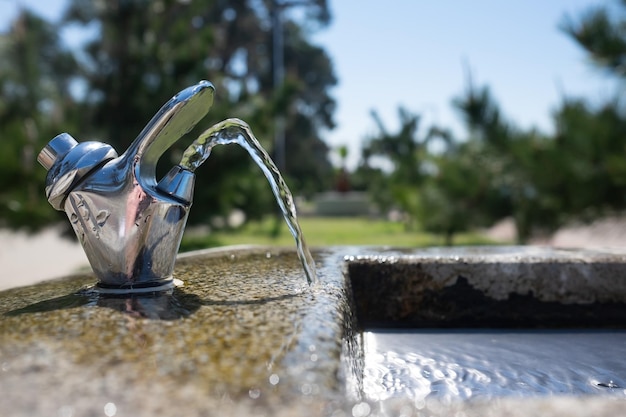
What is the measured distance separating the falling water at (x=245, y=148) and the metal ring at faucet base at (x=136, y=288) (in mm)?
286

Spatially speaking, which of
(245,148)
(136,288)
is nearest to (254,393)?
(136,288)

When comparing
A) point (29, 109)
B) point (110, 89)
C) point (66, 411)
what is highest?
point (110, 89)

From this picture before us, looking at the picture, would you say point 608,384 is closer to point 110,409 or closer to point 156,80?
point 110,409

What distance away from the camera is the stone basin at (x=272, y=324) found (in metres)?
0.63

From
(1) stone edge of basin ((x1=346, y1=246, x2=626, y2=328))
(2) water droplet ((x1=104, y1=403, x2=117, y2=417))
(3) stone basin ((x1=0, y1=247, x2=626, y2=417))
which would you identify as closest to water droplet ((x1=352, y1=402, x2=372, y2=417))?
(3) stone basin ((x1=0, y1=247, x2=626, y2=417))

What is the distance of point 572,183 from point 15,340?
464 centimetres

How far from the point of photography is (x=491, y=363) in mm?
1314

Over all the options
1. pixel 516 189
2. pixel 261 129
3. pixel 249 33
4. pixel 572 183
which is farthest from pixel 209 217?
pixel 249 33

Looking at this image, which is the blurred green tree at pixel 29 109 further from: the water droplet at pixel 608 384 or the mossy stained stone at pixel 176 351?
the water droplet at pixel 608 384

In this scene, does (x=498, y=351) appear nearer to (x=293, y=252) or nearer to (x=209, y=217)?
(x=293, y=252)

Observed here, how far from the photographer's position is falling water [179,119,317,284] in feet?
4.47

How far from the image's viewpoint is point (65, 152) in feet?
4.27

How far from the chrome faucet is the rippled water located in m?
0.54

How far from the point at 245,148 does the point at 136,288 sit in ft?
1.36
